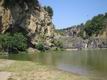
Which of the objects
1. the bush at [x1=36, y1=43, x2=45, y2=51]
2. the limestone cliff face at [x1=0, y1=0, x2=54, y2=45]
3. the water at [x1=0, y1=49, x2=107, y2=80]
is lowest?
the water at [x1=0, y1=49, x2=107, y2=80]

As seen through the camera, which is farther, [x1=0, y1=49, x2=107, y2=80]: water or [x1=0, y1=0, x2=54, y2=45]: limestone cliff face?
[x1=0, y1=0, x2=54, y2=45]: limestone cliff face

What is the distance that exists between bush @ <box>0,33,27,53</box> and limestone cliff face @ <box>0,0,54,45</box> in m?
10.3

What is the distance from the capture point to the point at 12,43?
99812mm

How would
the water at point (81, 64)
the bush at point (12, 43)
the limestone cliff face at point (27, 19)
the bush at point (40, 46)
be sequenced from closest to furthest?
the water at point (81, 64), the bush at point (12, 43), the limestone cliff face at point (27, 19), the bush at point (40, 46)

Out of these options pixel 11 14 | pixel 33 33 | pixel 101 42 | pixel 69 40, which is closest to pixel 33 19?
pixel 33 33

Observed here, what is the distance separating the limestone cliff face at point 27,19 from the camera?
112m

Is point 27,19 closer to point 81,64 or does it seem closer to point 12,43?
point 12,43

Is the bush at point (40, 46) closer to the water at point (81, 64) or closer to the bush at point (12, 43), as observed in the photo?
the bush at point (12, 43)

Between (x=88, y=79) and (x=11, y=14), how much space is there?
83.5 meters

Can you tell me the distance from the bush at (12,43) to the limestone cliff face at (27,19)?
33.6 ft

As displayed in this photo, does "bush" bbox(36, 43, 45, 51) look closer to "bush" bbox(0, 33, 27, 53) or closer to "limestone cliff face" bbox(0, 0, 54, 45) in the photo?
"limestone cliff face" bbox(0, 0, 54, 45)

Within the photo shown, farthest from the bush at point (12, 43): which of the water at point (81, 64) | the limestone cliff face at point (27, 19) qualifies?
the water at point (81, 64)

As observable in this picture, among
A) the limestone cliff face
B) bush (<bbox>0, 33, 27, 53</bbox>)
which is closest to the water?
bush (<bbox>0, 33, 27, 53</bbox>)

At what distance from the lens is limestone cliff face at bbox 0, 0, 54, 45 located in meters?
112
